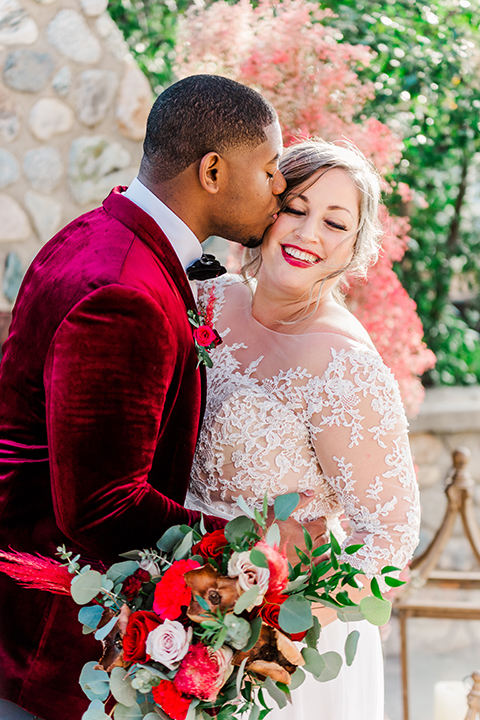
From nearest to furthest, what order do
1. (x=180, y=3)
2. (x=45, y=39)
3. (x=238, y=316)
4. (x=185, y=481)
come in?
(x=185, y=481), (x=238, y=316), (x=45, y=39), (x=180, y=3)

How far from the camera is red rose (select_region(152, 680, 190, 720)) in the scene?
1.13m

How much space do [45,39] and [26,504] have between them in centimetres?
324

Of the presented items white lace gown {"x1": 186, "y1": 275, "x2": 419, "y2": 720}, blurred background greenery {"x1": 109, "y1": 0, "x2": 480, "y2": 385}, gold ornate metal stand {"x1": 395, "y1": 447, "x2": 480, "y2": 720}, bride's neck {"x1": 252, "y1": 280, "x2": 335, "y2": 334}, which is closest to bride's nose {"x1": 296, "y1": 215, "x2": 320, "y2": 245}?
bride's neck {"x1": 252, "y1": 280, "x2": 335, "y2": 334}

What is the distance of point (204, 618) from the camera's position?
113 cm

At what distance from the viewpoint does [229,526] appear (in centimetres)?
123

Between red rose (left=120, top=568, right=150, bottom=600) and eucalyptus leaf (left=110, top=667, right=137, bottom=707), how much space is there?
136mm

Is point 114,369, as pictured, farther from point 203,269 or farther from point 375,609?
point 375,609

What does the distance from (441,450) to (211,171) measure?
343 centimetres

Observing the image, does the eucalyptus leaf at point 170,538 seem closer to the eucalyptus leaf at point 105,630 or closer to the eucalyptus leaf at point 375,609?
the eucalyptus leaf at point 105,630

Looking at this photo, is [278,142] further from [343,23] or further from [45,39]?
[45,39]

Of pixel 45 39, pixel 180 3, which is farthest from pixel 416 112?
pixel 45 39

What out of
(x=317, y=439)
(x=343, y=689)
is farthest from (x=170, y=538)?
(x=343, y=689)

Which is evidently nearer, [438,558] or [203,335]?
[203,335]

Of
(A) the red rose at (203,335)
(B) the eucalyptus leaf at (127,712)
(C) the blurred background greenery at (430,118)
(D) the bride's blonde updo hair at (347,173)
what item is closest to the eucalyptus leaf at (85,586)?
(B) the eucalyptus leaf at (127,712)
